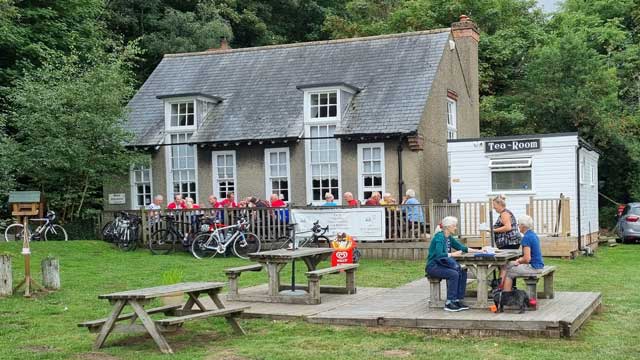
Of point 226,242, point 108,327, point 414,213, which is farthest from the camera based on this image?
point 226,242

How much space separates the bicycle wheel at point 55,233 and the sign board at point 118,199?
316cm

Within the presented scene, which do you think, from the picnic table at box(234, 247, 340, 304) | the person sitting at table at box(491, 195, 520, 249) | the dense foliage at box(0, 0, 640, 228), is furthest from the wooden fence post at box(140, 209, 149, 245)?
the person sitting at table at box(491, 195, 520, 249)

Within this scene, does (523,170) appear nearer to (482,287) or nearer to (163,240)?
(163,240)

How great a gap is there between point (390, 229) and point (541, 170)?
488cm

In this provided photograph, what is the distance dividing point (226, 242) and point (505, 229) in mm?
11160

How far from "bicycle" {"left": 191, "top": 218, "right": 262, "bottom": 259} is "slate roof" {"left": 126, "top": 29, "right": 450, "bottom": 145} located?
17.3ft

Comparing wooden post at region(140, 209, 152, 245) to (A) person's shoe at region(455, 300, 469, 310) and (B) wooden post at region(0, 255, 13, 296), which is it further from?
(A) person's shoe at region(455, 300, 469, 310)

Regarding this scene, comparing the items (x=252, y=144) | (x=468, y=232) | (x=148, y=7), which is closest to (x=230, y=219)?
(x=252, y=144)

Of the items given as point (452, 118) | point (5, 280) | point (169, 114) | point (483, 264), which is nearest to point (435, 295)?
point (483, 264)

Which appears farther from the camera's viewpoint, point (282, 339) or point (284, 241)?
point (284, 241)

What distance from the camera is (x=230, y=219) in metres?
23.1

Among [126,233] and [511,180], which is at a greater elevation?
[511,180]

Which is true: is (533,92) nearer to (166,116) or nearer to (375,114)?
(375,114)

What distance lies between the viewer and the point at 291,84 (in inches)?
1127
